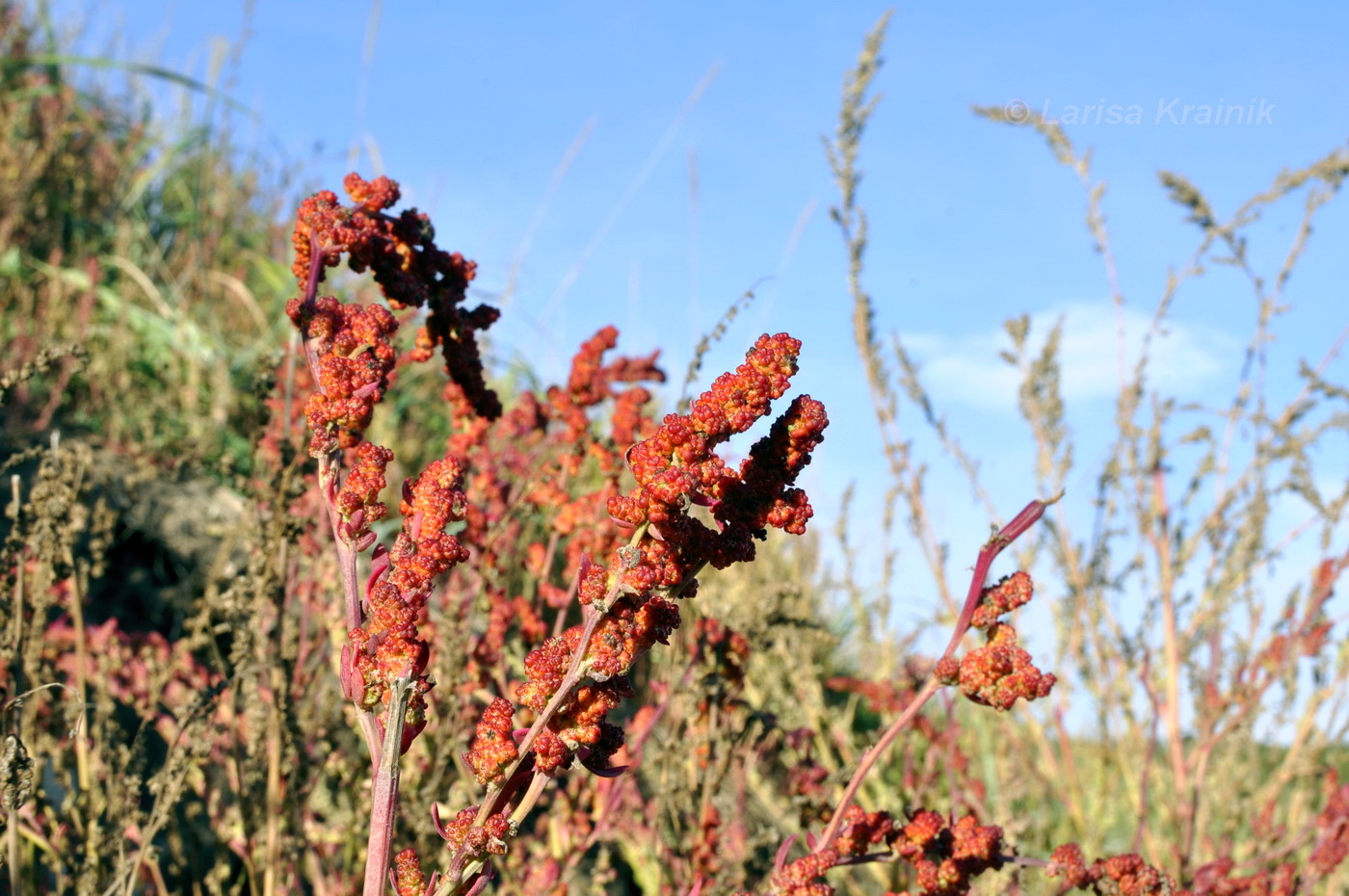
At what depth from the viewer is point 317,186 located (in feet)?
26.3

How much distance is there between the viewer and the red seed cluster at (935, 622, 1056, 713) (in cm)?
119

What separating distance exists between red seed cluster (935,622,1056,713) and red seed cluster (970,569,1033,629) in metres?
0.03

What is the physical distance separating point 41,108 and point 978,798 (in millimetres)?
5623

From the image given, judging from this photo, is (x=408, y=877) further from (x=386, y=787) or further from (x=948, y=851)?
(x=948, y=851)

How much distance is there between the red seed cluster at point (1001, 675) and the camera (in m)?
1.19

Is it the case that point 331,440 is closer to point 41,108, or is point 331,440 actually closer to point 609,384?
point 609,384

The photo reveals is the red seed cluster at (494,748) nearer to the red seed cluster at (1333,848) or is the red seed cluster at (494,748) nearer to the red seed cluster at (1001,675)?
the red seed cluster at (1001,675)

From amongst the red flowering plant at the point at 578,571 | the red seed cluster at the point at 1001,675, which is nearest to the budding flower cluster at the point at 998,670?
the red seed cluster at the point at 1001,675

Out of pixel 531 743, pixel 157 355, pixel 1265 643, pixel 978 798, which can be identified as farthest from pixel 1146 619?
pixel 157 355

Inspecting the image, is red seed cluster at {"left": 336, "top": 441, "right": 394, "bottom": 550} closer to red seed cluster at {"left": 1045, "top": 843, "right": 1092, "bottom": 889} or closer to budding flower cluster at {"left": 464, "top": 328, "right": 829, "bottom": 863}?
budding flower cluster at {"left": 464, "top": 328, "right": 829, "bottom": 863}

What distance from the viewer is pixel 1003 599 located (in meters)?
1.27

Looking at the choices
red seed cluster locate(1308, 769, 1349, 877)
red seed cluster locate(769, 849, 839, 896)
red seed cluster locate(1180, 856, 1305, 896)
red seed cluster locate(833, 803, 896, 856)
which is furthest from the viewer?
red seed cluster locate(1308, 769, 1349, 877)

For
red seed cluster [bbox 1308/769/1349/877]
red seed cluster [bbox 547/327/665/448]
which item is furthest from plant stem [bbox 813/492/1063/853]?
red seed cluster [bbox 1308/769/1349/877]

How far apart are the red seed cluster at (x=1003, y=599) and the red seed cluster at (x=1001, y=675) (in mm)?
31
